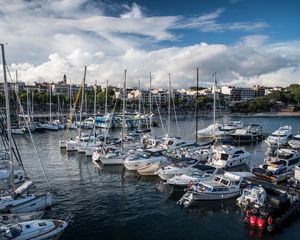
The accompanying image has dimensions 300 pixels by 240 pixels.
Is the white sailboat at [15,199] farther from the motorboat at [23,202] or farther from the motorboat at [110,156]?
the motorboat at [110,156]

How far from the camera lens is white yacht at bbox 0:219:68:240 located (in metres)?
20.7

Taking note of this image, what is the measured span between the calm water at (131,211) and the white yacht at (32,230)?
2.44m

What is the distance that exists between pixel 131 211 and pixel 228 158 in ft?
62.9

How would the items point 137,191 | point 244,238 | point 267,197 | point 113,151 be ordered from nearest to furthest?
point 244,238, point 267,197, point 137,191, point 113,151

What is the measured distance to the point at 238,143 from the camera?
235 ft

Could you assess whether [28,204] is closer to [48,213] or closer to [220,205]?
[48,213]

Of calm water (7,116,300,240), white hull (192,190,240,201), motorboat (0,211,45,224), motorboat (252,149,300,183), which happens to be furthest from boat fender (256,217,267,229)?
motorboat (0,211,45,224)

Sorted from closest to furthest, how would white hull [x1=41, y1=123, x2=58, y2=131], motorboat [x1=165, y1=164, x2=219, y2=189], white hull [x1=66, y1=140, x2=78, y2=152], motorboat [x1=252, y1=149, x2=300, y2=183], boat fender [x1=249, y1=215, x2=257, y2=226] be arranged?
boat fender [x1=249, y1=215, x2=257, y2=226]
motorboat [x1=165, y1=164, x2=219, y2=189]
motorboat [x1=252, y1=149, x2=300, y2=183]
white hull [x1=66, y1=140, x2=78, y2=152]
white hull [x1=41, y1=123, x2=58, y2=131]

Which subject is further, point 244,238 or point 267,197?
point 267,197

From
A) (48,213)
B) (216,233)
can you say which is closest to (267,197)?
(216,233)

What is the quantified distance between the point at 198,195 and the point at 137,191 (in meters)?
7.36

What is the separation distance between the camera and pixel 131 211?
29594mm

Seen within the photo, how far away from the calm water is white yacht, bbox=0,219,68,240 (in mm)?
2436

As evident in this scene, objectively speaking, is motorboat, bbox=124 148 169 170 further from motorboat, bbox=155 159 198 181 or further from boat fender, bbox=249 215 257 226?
boat fender, bbox=249 215 257 226
